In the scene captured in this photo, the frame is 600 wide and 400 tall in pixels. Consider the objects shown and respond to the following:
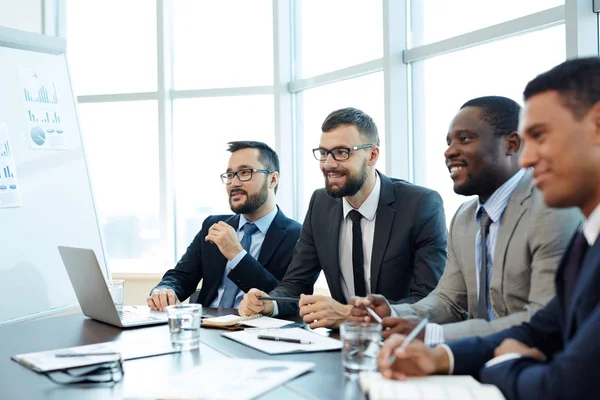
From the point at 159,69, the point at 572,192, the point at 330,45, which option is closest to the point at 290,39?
the point at 330,45

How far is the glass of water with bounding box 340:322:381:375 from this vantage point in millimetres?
1427

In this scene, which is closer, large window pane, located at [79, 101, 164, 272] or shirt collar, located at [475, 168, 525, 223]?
shirt collar, located at [475, 168, 525, 223]

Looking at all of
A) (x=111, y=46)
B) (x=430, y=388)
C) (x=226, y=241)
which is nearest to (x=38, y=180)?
(x=226, y=241)

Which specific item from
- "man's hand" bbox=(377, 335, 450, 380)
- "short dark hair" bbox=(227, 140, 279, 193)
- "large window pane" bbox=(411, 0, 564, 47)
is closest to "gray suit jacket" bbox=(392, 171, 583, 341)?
"man's hand" bbox=(377, 335, 450, 380)

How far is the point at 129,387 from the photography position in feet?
4.61

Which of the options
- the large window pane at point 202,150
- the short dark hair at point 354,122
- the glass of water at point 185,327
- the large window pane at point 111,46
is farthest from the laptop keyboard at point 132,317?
the large window pane at point 111,46

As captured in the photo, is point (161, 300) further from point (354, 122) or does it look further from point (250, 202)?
point (354, 122)

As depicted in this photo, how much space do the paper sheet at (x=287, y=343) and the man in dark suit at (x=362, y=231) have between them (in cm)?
40

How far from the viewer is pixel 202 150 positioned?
Answer: 5391 millimetres

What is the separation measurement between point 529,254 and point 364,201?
3.26 ft

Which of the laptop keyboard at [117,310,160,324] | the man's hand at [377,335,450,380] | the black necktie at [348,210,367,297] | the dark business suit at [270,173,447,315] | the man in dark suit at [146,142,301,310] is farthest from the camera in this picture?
the man in dark suit at [146,142,301,310]

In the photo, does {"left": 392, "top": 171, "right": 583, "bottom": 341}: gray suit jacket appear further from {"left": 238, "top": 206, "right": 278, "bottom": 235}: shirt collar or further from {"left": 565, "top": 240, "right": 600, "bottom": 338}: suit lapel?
{"left": 238, "top": 206, "right": 278, "bottom": 235}: shirt collar

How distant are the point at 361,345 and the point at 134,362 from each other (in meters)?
0.64

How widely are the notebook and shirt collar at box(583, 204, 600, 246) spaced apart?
1.08 m
